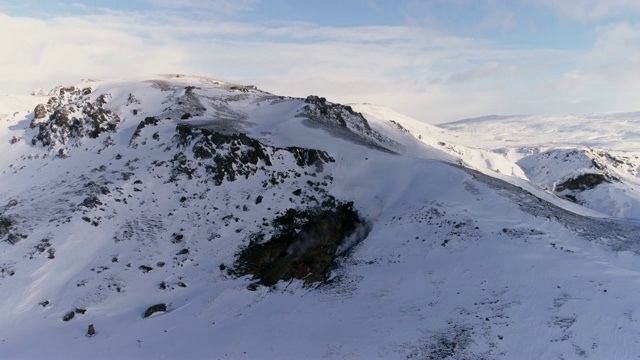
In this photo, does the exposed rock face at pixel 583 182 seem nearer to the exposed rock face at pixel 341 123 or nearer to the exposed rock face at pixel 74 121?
the exposed rock face at pixel 341 123

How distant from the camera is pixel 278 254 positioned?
29812 millimetres

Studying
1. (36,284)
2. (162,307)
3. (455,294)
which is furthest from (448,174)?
(36,284)

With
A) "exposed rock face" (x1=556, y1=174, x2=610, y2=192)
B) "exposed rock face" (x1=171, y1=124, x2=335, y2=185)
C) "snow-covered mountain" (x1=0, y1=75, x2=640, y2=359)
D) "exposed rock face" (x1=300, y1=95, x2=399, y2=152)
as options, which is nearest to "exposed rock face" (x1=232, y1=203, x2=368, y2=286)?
"snow-covered mountain" (x1=0, y1=75, x2=640, y2=359)

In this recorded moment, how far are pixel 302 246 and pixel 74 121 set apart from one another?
35724 millimetres

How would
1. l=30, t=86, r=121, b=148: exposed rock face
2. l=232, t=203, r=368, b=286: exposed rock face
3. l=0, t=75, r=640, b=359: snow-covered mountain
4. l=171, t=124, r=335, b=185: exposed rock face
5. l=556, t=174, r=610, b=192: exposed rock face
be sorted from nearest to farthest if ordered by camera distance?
l=0, t=75, r=640, b=359: snow-covered mountain → l=232, t=203, r=368, b=286: exposed rock face → l=171, t=124, r=335, b=185: exposed rock face → l=30, t=86, r=121, b=148: exposed rock face → l=556, t=174, r=610, b=192: exposed rock face

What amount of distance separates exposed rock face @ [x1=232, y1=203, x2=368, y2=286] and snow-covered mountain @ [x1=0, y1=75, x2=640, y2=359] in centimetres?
15

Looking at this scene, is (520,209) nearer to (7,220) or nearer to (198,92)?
(7,220)

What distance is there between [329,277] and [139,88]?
42726 mm

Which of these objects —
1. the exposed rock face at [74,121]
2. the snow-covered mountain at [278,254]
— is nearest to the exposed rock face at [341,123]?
the snow-covered mountain at [278,254]

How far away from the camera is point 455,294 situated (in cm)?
2280

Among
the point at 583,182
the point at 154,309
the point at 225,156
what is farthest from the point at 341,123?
the point at 583,182

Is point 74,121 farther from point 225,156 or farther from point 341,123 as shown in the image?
point 341,123

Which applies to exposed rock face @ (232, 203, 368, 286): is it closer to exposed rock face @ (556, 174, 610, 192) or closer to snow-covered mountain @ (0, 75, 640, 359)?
snow-covered mountain @ (0, 75, 640, 359)

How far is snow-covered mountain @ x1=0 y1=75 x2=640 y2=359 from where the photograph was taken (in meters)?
20.4
